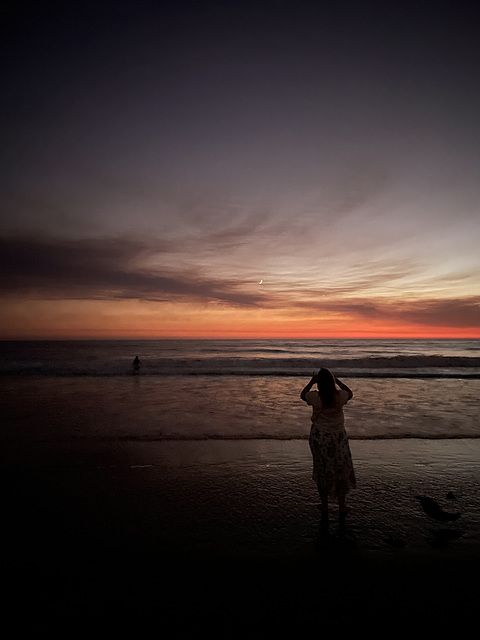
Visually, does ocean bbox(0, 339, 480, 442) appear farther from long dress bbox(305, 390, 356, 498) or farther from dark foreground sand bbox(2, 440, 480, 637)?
long dress bbox(305, 390, 356, 498)

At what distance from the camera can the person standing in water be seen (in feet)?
14.9

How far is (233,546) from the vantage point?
13.9ft

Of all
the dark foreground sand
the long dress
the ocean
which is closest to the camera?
the dark foreground sand

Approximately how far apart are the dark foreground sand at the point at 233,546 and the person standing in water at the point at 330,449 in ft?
1.51

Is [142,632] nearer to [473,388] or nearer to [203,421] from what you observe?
[203,421]

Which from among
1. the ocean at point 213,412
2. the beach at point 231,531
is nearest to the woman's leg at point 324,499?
the beach at point 231,531

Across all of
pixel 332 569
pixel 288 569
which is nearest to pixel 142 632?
pixel 288 569

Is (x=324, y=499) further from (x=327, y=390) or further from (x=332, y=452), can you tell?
(x=327, y=390)

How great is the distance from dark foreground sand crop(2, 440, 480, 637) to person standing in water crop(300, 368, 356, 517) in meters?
0.46

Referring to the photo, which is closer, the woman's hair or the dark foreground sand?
the dark foreground sand

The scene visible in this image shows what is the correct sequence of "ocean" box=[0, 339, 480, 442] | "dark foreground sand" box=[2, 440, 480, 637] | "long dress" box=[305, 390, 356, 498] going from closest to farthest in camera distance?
"dark foreground sand" box=[2, 440, 480, 637] → "long dress" box=[305, 390, 356, 498] → "ocean" box=[0, 339, 480, 442]

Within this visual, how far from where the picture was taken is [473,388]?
19.5 metres

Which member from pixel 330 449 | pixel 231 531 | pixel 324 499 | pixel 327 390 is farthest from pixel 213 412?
pixel 327 390

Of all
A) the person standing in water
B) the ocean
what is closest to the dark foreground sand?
the person standing in water
